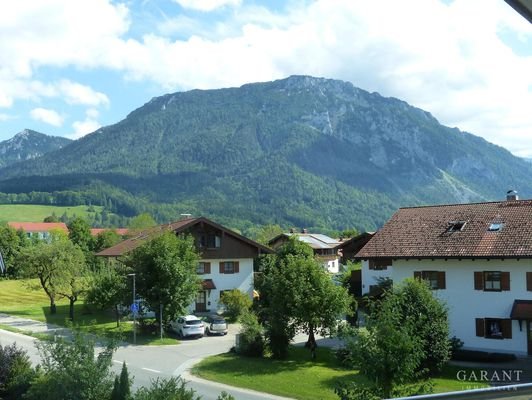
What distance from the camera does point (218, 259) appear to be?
48500 millimetres

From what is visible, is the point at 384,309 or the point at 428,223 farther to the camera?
the point at 428,223

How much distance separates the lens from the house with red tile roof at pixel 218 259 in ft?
156

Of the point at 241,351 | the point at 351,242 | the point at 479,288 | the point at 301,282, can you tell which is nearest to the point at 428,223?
the point at 479,288

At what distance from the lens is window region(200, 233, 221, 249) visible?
1912 inches

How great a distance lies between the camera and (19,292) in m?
63.9

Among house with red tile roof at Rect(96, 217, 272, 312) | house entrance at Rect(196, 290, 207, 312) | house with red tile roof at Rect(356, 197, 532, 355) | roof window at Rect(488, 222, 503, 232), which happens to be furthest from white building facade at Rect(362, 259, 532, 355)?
house entrance at Rect(196, 290, 207, 312)

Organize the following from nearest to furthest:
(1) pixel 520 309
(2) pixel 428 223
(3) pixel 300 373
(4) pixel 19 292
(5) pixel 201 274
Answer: (3) pixel 300 373, (1) pixel 520 309, (2) pixel 428 223, (5) pixel 201 274, (4) pixel 19 292

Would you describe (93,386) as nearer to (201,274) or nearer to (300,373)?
(300,373)

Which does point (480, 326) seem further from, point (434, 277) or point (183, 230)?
point (183, 230)

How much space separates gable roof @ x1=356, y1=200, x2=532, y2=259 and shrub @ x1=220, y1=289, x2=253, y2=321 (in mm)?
12577

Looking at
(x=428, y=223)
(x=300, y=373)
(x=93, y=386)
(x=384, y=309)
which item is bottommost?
(x=300, y=373)

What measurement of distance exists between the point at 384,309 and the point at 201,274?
31308mm

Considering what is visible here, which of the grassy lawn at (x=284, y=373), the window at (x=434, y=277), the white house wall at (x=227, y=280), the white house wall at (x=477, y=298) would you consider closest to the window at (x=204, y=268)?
the white house wall at (x=227, y=280)

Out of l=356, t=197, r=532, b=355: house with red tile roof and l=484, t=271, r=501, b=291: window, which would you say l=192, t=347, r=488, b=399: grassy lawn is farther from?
l=484, t=271, r=501, b=291: window
